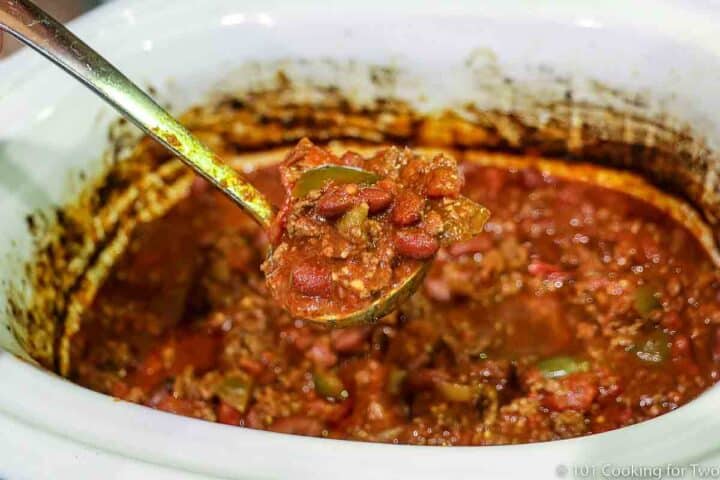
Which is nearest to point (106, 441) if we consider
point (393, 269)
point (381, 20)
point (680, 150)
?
point (393, 269)

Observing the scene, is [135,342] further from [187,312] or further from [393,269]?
[393,269]

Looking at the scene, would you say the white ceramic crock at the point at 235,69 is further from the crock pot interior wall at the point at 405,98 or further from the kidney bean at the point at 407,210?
the kidney bean at the point at 407,210

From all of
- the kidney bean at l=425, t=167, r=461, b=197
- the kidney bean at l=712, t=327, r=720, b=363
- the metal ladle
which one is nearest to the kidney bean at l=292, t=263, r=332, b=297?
the metal ladle

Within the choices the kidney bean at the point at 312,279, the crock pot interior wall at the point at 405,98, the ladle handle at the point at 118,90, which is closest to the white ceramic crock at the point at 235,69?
the crock pot interior wall at the point at 405,98

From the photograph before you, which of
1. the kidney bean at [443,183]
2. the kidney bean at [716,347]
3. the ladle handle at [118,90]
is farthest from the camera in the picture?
the kidney bean at [716,347]

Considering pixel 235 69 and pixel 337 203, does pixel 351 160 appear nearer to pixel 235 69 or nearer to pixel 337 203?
pixel 337 203

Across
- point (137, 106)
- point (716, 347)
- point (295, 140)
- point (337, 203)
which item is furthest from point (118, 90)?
point (716, 347)

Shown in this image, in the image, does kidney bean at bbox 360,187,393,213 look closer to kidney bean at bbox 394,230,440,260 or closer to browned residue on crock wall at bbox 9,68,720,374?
kidney bean at bbox 394,230,440,260
